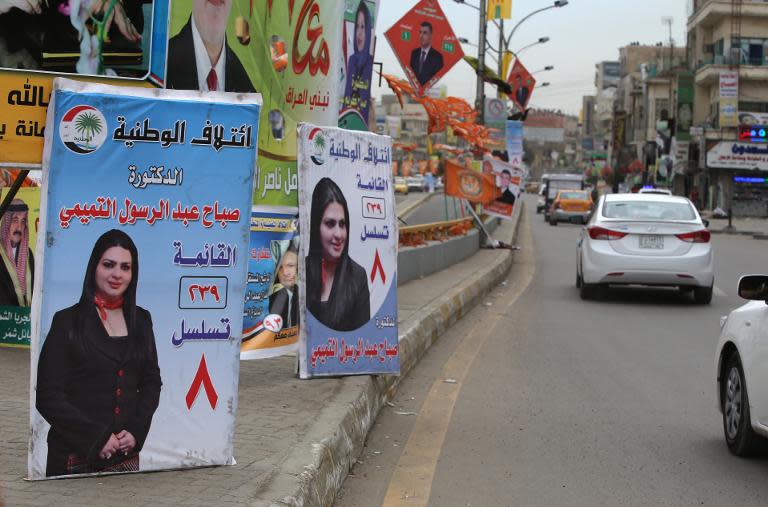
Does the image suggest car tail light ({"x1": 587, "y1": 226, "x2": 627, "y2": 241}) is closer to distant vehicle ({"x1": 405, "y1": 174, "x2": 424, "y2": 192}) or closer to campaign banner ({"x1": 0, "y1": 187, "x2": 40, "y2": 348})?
campaign banner ({"x1": 0, "y1": 187, "x2": 40, "y2": 348})

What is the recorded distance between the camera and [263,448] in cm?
566

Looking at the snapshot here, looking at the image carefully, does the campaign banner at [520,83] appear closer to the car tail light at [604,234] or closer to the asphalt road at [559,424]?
the car tail light at [604,234]

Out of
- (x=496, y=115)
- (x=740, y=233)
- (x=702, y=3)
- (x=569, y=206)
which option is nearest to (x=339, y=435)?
(x=496, y=115)

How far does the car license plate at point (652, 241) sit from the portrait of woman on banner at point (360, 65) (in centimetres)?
727

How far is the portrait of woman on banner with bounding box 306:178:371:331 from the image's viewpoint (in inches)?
309

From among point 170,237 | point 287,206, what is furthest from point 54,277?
point 287,206

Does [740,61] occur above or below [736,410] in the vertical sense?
above

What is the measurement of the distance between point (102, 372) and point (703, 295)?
13533 millimetres

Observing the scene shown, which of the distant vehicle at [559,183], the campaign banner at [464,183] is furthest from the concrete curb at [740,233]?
the campaign banner at [464,183]

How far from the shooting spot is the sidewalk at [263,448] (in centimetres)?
466

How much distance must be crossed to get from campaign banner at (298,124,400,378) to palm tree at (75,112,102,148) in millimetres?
3034

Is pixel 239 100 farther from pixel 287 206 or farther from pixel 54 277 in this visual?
pixel 287 206

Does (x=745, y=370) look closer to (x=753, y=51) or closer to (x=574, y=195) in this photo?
(x=574, y=195)

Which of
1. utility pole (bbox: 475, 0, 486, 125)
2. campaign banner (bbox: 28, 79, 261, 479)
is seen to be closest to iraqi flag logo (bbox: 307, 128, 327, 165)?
campaign banner (bbox: 28, 79, 261, 479)
